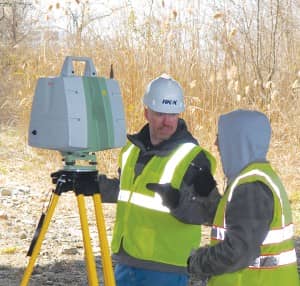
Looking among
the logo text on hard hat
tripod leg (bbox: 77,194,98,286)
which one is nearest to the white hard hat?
the logo text on hard hat

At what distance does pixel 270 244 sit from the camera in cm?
271

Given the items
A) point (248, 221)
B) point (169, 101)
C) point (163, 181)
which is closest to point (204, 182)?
point (163, 181)

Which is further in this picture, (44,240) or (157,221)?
(44,240)

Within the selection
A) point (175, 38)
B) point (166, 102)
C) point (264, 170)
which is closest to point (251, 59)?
point (175, 38)

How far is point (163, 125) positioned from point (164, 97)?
131 millimetres

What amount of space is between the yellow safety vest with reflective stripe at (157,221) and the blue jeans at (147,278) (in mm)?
58

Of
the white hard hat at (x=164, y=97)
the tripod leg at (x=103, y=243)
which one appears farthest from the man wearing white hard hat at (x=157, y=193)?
the tripod leg at (x=103, y=243)

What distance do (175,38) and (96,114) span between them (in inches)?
244

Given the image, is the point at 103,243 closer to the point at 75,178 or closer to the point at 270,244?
the point at 75,178

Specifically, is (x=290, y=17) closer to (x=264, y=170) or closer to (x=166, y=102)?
(x=166, y=102)

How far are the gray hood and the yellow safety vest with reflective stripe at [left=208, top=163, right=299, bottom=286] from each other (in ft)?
0.14

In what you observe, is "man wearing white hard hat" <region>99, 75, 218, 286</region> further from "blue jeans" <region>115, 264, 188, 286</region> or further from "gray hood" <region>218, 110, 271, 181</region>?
"gray hood" <region>218, 110, 271, 181</region>

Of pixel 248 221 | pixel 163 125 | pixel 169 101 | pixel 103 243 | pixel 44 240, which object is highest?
pixel 169 101

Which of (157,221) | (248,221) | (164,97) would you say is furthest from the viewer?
(164,97)
